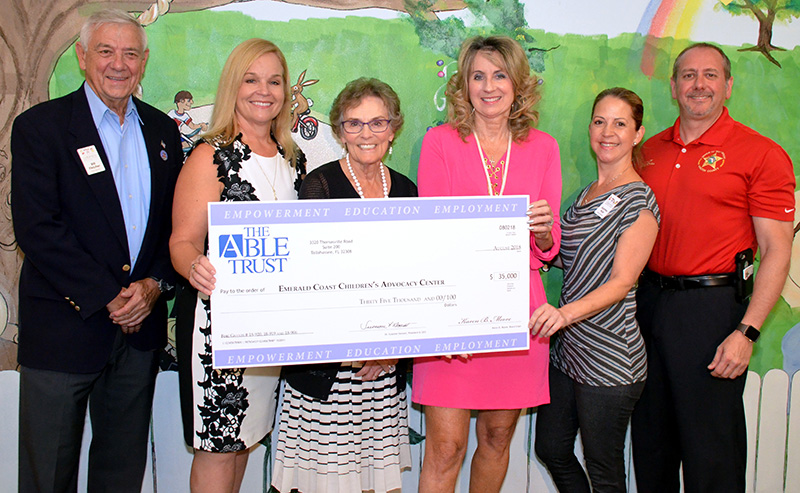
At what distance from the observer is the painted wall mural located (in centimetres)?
258

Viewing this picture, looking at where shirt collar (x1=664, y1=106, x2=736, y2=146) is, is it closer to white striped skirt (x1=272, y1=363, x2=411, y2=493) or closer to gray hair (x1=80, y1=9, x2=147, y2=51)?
white striped skirt (x1=272, y1=363, x2=411, y2=493)

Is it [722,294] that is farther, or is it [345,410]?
[722,294]

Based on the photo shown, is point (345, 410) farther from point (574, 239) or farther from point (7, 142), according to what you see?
point (7, 142)

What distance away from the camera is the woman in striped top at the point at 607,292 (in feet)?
7.16

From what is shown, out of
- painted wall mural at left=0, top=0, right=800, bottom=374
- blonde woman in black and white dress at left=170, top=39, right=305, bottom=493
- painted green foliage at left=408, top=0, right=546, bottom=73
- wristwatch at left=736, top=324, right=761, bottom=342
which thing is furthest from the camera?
painted green foliage at left=408, top=0, right=546, bottom=73

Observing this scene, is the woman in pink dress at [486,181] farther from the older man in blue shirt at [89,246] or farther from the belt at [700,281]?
the older man in blue shirt at [89,246]

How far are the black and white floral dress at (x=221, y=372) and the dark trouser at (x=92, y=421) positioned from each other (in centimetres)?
31

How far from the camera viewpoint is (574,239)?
2.32 meters

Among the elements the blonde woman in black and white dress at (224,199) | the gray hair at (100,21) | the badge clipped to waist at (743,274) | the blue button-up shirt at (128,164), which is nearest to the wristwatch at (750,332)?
the badge clipped to waist at (743,274)

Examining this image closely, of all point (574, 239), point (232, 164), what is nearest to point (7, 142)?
point (232, 164)

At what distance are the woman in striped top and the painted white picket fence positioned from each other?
28.5 inches

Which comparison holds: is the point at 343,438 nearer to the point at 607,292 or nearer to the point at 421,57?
the point at 607,292

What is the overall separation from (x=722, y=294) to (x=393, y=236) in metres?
1.41

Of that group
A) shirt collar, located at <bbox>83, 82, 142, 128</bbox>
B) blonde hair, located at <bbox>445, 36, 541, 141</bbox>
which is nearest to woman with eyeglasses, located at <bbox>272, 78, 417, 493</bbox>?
blonde hair, located at <bbox>445, 36, 541, 141</bbox>
